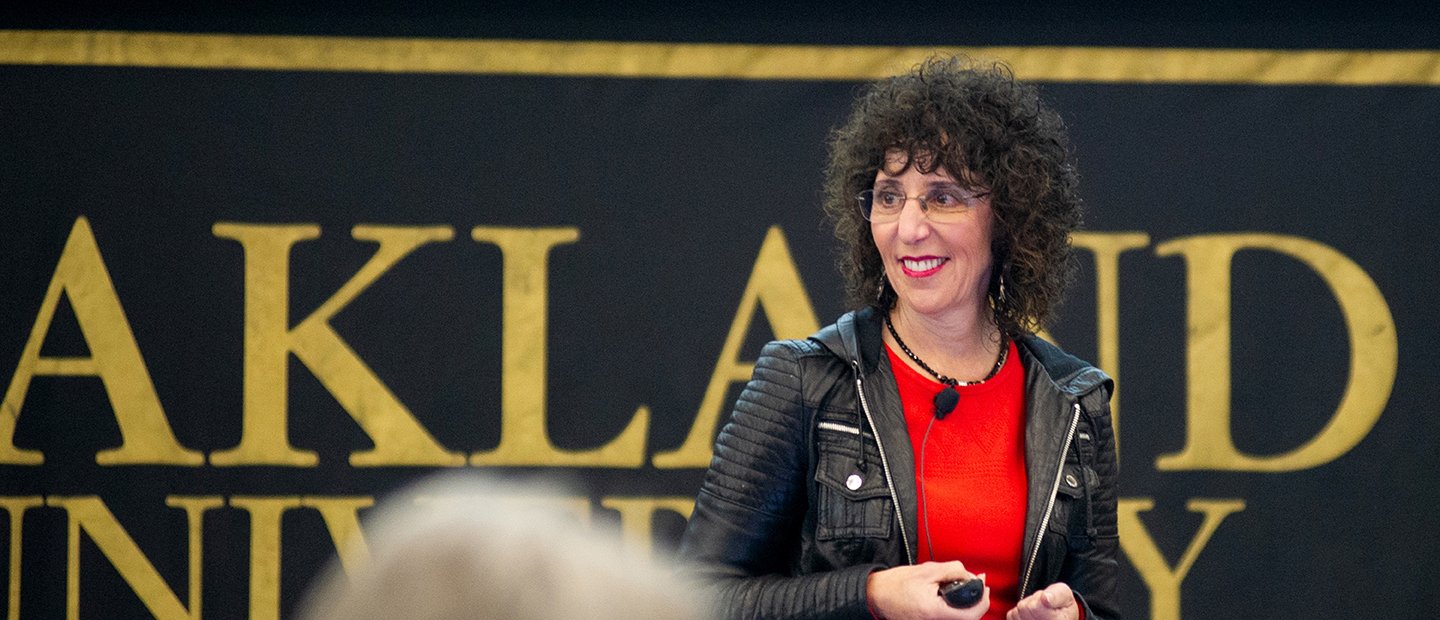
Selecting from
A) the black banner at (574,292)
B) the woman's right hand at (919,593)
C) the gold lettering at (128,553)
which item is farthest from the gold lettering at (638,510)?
the woman's right hand at (919,593)

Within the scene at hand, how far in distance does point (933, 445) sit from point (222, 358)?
2.09 m

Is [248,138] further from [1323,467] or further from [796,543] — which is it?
[1323,467]

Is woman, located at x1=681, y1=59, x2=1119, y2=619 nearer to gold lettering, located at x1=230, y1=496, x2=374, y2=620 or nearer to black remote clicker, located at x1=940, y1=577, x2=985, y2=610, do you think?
black remote clicker, located at x1=940, y1=577, x2=985, y2=610

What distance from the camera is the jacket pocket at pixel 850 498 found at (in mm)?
1930

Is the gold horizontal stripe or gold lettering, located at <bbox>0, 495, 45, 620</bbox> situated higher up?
the gold horizontal stripe

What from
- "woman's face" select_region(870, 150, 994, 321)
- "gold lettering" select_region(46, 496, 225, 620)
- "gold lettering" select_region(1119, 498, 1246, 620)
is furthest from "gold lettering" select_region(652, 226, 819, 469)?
"woman's face" select_region(870, 150, 994, 321)

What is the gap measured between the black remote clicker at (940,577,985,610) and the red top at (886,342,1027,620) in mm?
137

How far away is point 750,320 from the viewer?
3537mm

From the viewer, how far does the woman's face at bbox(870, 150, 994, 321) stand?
2.06 meters

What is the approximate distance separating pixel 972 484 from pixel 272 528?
2.06 meters

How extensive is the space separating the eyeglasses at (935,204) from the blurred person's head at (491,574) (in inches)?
52.8

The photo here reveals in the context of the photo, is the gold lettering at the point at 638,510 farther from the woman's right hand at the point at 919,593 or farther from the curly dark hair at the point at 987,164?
the woman's right hand at the point at 919,593

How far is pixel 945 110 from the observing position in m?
2.07

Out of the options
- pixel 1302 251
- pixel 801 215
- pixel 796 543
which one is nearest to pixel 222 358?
pixel 801 215
